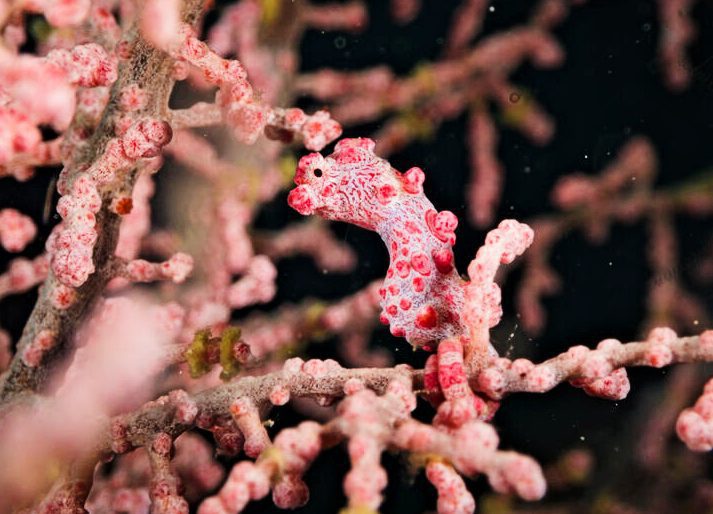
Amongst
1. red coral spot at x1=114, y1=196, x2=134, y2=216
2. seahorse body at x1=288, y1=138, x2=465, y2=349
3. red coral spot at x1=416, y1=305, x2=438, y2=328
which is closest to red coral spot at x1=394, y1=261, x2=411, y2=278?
seahorse body at x1=288, y1=138, x2=465, y2=349

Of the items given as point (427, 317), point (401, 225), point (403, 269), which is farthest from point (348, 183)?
point (427, 317)

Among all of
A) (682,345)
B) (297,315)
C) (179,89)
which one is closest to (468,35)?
(179,89)

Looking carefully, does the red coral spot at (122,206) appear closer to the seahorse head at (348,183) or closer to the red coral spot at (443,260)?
the seahorse head at (348,183)

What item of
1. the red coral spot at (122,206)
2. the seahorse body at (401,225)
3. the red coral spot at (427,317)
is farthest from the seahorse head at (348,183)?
the red coral spot at (122,206)

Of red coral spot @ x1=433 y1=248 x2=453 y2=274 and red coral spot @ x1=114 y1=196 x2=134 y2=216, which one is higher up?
red coral spot @ x1=433 y1=248 x2=453 y2=274

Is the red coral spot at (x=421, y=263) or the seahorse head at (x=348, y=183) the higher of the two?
the seahorse head at (x=348, y=183)

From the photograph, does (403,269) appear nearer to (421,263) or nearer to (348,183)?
(421,263)

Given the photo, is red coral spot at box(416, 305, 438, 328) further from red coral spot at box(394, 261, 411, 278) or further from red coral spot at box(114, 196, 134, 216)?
red coral spot at box(114, 196, 134, 216)

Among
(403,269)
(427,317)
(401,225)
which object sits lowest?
(427,317)
